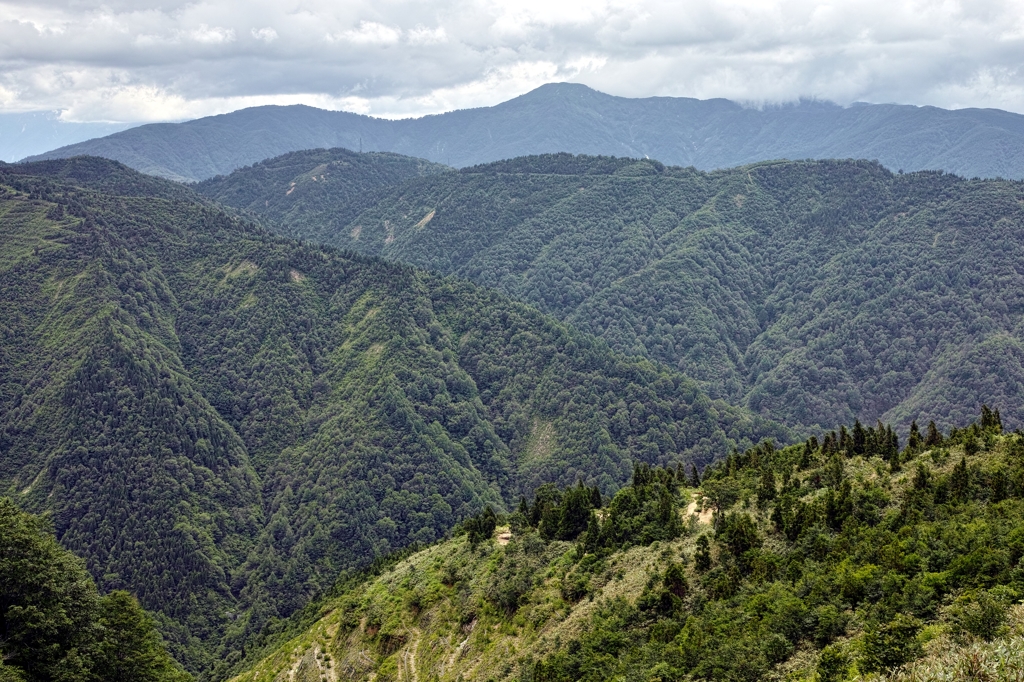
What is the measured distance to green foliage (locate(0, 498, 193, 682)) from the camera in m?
48.2

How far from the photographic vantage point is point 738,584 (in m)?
45.7

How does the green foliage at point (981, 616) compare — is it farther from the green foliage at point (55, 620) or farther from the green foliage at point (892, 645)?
the green foliage at point (55, 620)

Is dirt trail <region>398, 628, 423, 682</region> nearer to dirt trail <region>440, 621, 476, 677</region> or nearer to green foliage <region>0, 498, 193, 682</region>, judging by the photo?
dirt trail <region>440, 621, 476, 677</region>

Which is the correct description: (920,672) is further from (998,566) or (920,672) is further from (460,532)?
(460,532)

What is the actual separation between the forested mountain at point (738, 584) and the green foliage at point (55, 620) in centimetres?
1916

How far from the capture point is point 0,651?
1822 inches

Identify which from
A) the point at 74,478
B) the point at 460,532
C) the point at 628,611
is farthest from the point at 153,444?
the point at 628,611

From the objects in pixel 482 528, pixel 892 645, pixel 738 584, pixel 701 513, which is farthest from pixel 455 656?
pixel 892 645

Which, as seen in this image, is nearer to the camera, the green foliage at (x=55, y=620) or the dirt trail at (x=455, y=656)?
the green foliage at (x=55, y=620)

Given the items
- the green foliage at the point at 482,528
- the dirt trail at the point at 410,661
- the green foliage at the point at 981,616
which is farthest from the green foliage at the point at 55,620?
the green foliage at the point at 981,616

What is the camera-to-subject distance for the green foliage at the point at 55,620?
48156 mm

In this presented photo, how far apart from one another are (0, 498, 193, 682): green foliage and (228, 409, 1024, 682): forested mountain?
19.2 meters

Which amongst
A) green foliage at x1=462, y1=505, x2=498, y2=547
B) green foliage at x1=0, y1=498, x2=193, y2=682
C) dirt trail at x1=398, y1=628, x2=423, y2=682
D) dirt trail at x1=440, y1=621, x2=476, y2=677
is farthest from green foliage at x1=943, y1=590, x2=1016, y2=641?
green foliage at x1=462, y1=505, x2=498, y2=547

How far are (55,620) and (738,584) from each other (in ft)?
135
